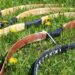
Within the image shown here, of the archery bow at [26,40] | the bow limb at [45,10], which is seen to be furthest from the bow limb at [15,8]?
the archery bow at [26,40]

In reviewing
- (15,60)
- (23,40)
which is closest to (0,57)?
(15,60)

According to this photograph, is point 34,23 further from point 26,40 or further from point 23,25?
point 26,40

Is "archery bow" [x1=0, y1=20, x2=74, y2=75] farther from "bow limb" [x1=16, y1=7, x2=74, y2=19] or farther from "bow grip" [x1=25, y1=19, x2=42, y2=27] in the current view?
"bow limb" [x1=16, y1=7, x2=74, y2=19]

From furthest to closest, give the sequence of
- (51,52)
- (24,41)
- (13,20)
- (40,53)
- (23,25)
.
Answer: (13,20) → (23,25) → (24,41) → (40,53) → (51,52)

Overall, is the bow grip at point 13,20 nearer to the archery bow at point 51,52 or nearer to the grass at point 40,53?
the grass at point 40,53

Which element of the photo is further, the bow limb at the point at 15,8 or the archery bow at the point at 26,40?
the bow limb at the point at 15,8

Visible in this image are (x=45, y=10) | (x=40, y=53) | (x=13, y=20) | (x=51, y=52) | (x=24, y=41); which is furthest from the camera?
(x=45, y=10)

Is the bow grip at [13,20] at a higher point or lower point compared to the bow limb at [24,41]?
lower

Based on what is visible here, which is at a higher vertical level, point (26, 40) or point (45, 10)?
point (26, 40)

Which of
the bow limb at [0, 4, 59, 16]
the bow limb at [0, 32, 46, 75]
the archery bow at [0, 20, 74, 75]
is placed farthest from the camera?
the bow limb at [0, 4, 59, 16]

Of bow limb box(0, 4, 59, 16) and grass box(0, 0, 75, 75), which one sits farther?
bow limb box(0, 4, 59, 16)

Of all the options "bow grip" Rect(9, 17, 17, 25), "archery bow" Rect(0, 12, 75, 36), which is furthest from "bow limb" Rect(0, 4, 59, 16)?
"archery bow" Rect(0, 12, 75, 36)

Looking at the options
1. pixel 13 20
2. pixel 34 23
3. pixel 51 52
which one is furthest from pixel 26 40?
pixel 13 20

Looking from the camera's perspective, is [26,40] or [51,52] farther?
[26,40]
